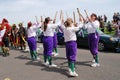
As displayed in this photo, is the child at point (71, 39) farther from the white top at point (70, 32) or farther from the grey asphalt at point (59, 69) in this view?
the grey asphalt at point (59, 69)

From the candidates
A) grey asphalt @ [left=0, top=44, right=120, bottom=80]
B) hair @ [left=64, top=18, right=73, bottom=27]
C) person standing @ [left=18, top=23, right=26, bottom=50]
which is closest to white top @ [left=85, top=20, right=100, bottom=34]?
hair @ [left=64, top=18, right=73, bottom=27]

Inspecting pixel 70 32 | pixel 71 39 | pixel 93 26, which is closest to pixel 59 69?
pixel 71 39

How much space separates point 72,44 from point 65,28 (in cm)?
63

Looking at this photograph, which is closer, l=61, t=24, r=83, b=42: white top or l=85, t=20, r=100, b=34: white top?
l=61, t=24, r=83, b=42: white top

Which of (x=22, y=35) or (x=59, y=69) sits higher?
(x=22, y=35)

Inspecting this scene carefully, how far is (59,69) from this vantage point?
1132 cm

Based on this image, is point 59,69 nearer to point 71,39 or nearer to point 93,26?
point 71,39

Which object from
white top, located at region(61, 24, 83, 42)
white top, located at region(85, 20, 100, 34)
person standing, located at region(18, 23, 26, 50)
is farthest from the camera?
person standing, located at region(18, 23, 26, 50)

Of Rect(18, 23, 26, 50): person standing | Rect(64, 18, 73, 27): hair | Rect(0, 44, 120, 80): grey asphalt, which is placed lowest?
Rect(0, 44, 120, 80): grey asphalt

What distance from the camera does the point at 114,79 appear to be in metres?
9.47

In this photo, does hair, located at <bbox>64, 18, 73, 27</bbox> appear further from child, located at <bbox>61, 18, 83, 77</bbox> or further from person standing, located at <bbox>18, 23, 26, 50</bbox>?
person standing, located at <bbox>18, 23, 26, 50</bbox>

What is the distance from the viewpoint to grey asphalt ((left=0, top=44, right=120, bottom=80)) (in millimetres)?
10082

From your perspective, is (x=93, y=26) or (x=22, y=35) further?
(x=22, y=35)

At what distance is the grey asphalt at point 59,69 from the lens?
1008cm
